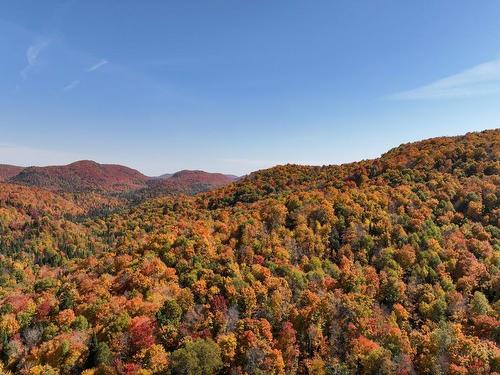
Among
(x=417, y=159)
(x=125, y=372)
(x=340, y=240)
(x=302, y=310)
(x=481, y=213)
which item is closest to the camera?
(x=125, y=372)

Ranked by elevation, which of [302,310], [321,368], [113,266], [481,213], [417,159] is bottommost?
[321,368]

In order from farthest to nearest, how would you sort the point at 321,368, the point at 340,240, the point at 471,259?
the point at 340,240
the point at 471,259
the point at 321,368

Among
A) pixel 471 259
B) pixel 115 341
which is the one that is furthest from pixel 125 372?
pixel 471 259

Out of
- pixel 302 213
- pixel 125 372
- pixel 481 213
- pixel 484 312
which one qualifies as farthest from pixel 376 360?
pixel 481 213

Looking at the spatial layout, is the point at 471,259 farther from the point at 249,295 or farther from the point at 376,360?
the point at 249,295

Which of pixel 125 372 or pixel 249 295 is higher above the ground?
pixel 249 295

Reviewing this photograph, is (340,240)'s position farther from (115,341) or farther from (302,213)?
(115,341)

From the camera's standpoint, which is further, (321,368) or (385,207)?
(385,207)
